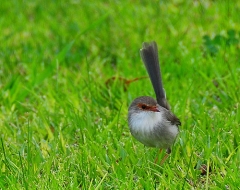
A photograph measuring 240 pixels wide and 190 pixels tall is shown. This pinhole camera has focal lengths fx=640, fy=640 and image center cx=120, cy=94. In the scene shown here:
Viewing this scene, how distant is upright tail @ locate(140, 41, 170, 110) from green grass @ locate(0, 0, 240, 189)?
33cm

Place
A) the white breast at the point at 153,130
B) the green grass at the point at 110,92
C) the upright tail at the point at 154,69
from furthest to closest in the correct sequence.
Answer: the upright tail at the point at 154,69, the white breast at the point at 153,130, the green grass at the point at 110,92

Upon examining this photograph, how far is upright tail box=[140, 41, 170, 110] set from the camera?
5.31 metres

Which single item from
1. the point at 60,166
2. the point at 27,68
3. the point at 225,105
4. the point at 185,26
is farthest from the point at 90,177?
the point at 185,26

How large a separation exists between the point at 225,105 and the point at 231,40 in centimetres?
150

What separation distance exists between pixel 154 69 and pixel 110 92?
31.7 inches

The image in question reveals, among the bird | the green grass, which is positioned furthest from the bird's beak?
the green grass

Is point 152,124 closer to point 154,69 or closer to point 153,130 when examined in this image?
point 153,130

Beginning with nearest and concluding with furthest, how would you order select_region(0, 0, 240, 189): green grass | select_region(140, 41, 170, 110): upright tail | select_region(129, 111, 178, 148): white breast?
select_region(0, 0, 240, 189): green grass → select_region(129, 111, 178, 148): white breast → select_region(140, 41, 170, 110): upright tail

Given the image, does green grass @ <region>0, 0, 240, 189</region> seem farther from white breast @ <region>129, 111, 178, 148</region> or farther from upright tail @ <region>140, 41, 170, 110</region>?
upright tail @ <region>140, 41, 170, 110</region>

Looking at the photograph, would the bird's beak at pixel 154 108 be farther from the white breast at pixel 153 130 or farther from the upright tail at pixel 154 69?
the upright tail at pixel 154 69

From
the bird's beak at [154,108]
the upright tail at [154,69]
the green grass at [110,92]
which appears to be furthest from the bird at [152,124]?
the upright tail at [154,69]

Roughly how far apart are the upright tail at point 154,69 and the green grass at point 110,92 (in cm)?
33

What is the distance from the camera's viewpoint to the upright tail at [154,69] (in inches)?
209

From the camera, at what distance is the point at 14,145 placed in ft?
17.1
